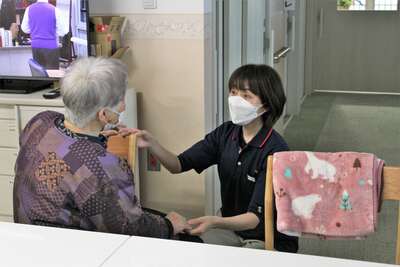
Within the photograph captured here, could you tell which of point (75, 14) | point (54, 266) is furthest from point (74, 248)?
point (75, 14)

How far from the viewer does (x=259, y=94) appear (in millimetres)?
2154

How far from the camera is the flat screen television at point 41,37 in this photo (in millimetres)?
2812

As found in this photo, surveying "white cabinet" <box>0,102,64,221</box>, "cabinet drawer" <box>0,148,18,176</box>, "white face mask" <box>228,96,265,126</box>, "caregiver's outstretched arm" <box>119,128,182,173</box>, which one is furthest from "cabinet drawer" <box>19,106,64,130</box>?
"white face mask" <box>228,96,265,126</box>

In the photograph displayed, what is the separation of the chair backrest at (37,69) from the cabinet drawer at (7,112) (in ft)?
0.79

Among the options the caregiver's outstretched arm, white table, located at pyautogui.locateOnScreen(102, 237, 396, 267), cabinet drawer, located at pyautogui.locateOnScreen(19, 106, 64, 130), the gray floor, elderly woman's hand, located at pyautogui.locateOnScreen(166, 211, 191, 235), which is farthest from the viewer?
the gray floor

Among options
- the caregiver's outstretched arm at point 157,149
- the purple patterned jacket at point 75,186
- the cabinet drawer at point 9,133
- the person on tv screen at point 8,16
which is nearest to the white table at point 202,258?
the purple patterned jacket at point 75,186

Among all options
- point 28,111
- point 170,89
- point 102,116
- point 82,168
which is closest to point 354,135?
point 170,89

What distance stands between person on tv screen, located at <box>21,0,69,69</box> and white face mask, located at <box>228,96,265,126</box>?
110 centimetres

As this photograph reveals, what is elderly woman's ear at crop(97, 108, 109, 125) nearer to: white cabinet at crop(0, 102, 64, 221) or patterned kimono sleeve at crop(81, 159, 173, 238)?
patterned kimono sleeve at crop(81, 159, 173, 238)

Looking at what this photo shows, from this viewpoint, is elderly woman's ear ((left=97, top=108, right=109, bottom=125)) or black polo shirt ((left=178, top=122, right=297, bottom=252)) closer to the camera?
elderly woman's ear ((left=97, top=108, right=109, bottom=125))

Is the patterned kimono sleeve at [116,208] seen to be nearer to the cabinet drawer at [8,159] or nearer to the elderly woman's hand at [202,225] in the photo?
the elderly woman's hand at [202,225]

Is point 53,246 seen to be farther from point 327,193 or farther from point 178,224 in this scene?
point 327,193

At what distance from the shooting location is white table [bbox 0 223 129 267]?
4.71 feet

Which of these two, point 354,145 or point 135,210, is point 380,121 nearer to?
point 354,145
